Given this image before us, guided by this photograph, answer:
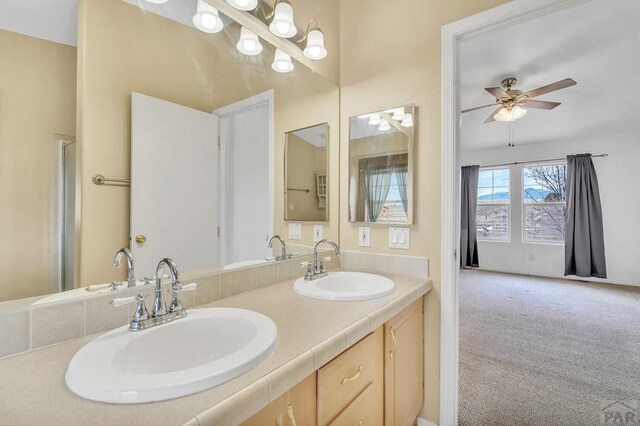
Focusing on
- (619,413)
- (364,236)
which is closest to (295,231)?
(364,236)

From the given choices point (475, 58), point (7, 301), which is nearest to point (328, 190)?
point (7, 301)

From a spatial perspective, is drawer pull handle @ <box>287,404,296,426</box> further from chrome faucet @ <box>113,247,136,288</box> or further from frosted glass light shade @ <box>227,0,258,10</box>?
frosted glass light shade @ <box>227,0,258,10</box>

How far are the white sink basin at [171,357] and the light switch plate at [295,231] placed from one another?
79cm

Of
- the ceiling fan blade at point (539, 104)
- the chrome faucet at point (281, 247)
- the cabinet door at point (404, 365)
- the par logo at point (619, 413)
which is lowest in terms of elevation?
the par logo at point (619, 413)

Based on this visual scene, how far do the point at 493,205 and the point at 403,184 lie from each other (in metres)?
5.12

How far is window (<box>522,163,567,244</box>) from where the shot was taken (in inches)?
205

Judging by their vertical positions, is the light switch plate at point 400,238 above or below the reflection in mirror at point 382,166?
below

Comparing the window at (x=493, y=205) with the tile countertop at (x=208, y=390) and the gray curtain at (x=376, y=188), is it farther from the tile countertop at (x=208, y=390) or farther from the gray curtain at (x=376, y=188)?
the tile countertop at (x=208, y=390)

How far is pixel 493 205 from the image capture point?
587 cm

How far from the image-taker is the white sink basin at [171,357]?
0.56 metres

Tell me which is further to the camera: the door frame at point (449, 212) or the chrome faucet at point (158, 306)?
the door frame at point (449, 212)

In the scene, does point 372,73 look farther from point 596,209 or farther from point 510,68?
point 596,209

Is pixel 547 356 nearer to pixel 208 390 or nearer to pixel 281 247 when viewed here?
pixel 281 247

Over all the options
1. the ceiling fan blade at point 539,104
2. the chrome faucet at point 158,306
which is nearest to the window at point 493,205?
the ceiling fan blade at point 539,104
